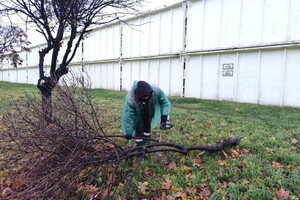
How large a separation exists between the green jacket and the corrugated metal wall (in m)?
3.75

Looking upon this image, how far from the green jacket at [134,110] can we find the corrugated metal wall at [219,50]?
148 inches

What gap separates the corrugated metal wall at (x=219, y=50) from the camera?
9.16 m

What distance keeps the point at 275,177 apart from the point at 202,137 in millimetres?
1821

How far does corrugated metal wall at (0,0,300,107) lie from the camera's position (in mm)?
9156

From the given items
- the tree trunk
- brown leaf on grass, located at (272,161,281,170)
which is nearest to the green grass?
brown leaf on grass, located at (272,161,281,170)

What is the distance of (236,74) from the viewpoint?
1054 cm

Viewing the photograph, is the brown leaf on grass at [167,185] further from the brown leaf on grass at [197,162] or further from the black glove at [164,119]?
the black glove at [164,119]

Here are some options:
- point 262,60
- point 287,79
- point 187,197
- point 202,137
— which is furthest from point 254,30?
point 187,197

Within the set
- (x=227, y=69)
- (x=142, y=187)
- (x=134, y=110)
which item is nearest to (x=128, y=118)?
(x=134, y=110)

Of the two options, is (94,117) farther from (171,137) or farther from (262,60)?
(262,60)

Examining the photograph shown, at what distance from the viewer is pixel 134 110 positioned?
3924mm

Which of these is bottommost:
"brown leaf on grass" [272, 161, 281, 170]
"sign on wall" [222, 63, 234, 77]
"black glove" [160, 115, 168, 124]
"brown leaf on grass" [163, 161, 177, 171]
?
"brown leaf on grass" [163, 161, 177, 171]

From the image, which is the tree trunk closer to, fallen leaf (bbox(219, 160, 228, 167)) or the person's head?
the person's head

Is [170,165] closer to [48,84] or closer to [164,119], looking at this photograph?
[164,119]
